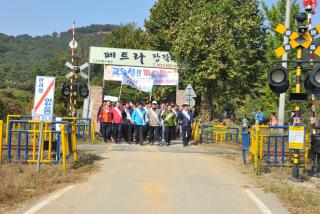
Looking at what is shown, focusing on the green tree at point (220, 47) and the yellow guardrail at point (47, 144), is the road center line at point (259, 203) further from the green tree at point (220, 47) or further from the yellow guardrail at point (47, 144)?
the green tree at point (220, 47)

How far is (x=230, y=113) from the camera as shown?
4134 cm

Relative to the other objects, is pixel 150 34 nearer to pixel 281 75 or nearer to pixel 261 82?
pixel 261 82

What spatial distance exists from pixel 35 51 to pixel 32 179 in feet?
417

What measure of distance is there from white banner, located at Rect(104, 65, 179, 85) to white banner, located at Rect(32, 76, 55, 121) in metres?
13.3

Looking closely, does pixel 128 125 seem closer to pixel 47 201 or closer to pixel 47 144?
pixel 47 144

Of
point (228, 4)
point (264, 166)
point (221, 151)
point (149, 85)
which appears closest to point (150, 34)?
point (228, 4)

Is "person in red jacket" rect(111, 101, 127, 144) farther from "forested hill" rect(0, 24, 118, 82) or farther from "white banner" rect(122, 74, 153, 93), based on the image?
"forested hill" rect(0, 24, 118, 82)

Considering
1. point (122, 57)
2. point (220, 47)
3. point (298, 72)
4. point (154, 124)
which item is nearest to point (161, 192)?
point (298, 72)

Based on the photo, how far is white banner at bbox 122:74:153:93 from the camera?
24656 millimetres

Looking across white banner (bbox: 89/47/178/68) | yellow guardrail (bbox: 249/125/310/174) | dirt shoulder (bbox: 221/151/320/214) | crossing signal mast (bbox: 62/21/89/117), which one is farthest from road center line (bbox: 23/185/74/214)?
white banner (bbox: 89/47/178/68)

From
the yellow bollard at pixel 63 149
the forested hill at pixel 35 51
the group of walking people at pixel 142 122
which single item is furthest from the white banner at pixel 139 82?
the forested hill at pixel 35 51

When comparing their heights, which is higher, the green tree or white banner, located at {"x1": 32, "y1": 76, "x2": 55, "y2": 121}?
the green tree

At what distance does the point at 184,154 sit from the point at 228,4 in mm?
18194

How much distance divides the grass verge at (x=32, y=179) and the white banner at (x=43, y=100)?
1295mm
